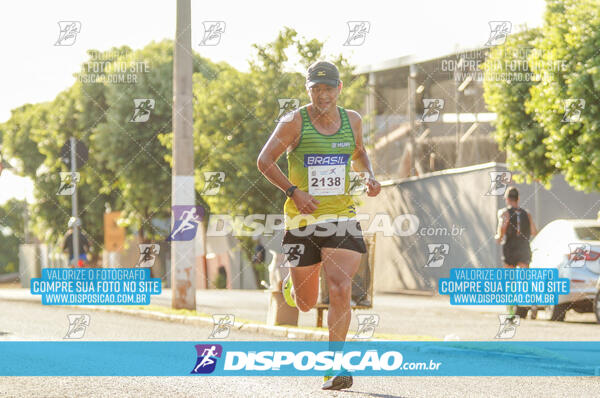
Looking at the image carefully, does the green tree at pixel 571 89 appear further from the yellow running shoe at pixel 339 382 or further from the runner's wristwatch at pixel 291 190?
the yellow running shoe at pixel 339 382

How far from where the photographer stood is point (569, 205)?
2611 centimetres

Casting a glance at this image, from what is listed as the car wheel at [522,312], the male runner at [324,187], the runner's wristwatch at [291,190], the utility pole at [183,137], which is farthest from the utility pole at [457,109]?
the runner's wristwatch at [291,190]

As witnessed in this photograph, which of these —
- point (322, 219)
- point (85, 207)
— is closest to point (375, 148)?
point (85, 207)

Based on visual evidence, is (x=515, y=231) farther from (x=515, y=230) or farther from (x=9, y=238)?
(x=9, y=238)

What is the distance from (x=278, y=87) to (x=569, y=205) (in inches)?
364

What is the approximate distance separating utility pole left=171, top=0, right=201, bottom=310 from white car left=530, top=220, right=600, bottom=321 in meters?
5.89

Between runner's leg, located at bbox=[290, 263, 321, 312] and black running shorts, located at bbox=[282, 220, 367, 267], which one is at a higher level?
black running shorts, located at bbox=[282, 220, 367, 267]

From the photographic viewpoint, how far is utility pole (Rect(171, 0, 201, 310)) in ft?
55.2

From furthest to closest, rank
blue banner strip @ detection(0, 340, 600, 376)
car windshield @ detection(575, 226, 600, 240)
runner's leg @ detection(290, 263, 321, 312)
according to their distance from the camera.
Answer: car windshield @ detection(575, 226, 600, 240) < blue banner strip @ detection(0, 340, 600, 376) < runner's leg @ detection(290, 263, 321, 312)

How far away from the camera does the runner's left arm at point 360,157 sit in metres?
6.90

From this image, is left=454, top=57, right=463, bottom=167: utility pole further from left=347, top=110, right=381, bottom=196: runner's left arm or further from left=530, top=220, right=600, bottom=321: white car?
left=347, top=110, right=381, bottom=196: runner's left arm

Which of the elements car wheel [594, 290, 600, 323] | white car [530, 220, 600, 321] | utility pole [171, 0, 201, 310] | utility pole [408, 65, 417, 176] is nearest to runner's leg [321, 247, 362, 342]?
car wheel [594, 290, 600, 323]

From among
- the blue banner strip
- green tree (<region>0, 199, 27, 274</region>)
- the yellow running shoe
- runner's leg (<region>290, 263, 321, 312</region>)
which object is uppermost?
runner's leg (<region>290, 263, 321, 312</region>)

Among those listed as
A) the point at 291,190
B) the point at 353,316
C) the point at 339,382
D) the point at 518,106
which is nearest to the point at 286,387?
the point at 339,382
